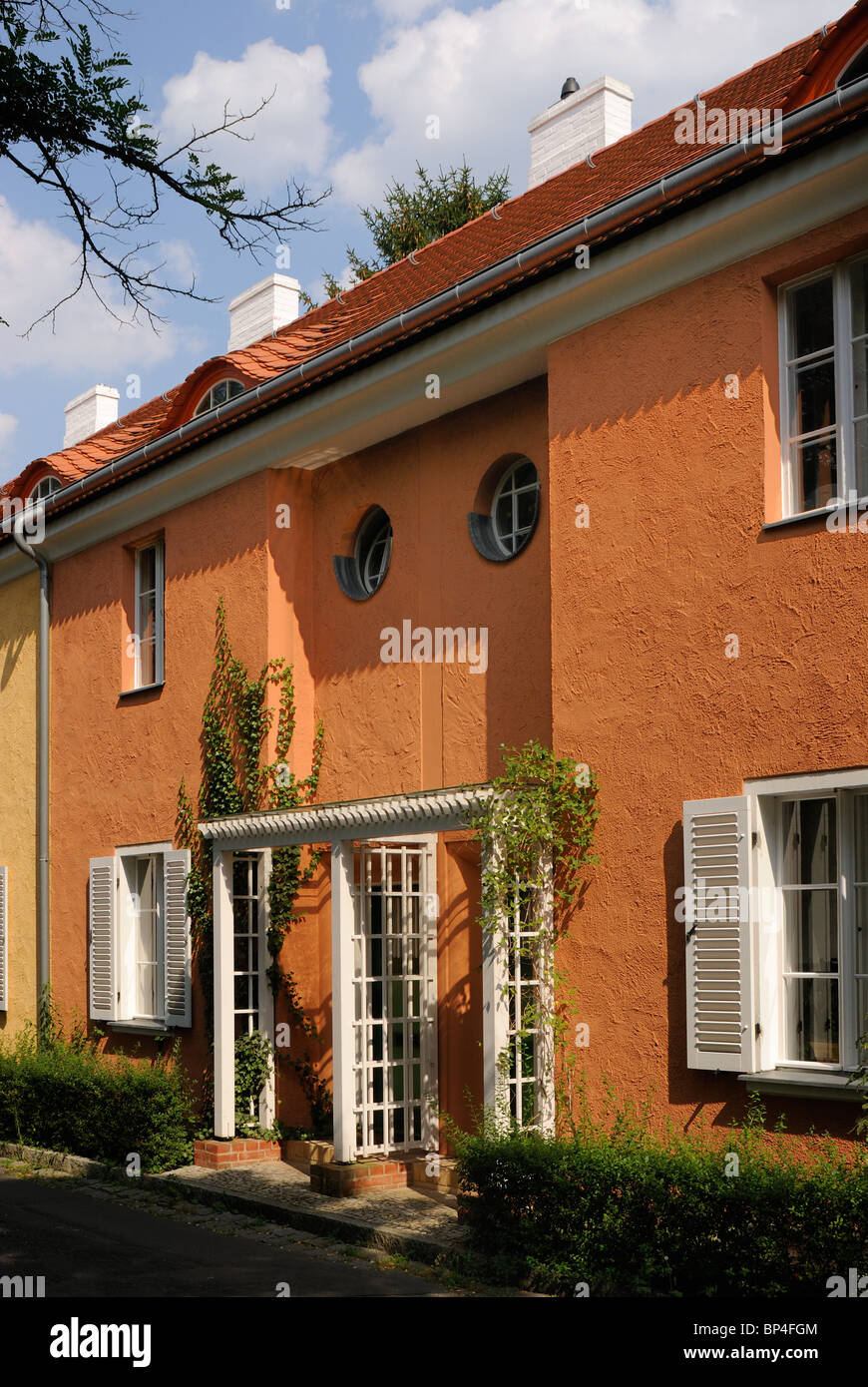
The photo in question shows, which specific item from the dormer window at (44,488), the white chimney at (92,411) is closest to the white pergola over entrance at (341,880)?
the dormer window at (44,488)

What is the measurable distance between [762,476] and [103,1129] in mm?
7737

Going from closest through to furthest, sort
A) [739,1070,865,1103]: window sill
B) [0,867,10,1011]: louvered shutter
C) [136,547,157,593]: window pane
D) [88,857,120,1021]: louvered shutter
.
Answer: [739,1070,865,1103]: window sill, [88,857,120,1021]: louvered shutter, [136,547,157,593]: window pane, [0,867,10,1011]: louvered shutter

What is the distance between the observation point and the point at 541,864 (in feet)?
28.9

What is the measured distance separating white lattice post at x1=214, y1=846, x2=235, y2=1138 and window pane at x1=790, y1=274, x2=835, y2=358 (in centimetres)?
600

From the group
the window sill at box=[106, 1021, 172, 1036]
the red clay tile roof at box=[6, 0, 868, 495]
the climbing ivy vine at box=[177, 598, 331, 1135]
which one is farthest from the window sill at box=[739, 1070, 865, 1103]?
the window sill at box=[106, 1021, 172, 1036]

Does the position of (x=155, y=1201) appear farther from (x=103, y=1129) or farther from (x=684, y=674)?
(x=684, y=674)

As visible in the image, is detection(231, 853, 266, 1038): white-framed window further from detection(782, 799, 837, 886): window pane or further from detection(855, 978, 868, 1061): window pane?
detection(855, 978, 868, 1061): window pane

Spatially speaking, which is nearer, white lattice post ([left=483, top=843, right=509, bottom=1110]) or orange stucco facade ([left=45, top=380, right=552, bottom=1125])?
white lattice post ([left=483, top=843, right=509, bottom=1110])

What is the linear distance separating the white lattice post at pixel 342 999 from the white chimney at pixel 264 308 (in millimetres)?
8911

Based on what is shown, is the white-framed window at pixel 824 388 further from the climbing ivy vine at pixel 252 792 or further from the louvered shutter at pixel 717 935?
the climbing ivy vine at pixel 252 792

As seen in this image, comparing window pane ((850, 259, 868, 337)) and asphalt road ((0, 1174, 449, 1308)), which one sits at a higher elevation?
window pane ((850, 259, 868, 337))

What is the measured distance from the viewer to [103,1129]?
1218 centimetres

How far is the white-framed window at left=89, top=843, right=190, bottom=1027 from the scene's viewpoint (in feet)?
44.8

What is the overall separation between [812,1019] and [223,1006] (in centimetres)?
539
